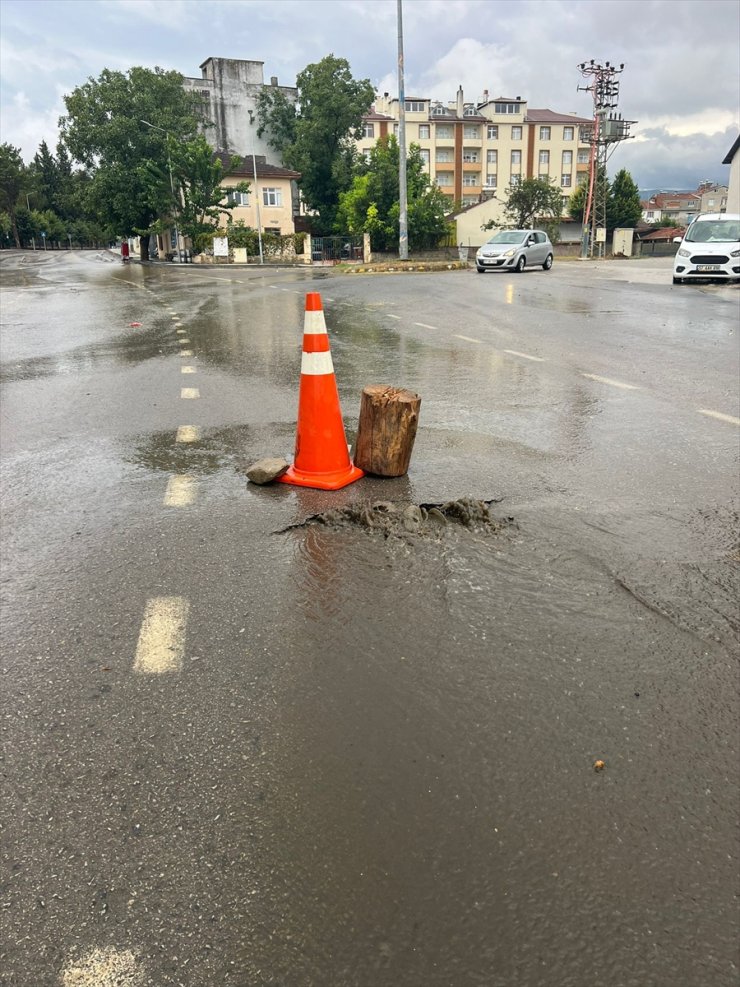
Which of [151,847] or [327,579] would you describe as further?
[327,579]

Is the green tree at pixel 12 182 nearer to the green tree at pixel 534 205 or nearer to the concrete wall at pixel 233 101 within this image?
the concrete wall at pixel 233 101

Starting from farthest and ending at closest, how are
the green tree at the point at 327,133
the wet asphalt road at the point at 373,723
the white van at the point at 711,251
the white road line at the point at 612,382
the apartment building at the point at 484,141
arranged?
the apartment building at the point at 484,141
the green tree at the point at 327,133
the white van at the point at 711,251
the white road line at the point at 612,382
the wet asphalt road at the point at 373,723

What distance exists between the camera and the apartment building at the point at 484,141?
Answer: 87.9m

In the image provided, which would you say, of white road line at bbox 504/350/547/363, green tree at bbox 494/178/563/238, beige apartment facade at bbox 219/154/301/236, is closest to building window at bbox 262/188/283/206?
beige apartment facade at bbox 219/154/301/236

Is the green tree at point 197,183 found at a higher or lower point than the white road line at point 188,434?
higher

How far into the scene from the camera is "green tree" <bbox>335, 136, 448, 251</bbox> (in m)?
50.6

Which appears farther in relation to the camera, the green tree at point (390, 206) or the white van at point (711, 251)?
the green tree at point (390, 206)

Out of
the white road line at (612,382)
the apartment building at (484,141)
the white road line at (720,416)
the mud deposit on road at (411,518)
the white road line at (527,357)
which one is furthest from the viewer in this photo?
the apartment building at (484,141)

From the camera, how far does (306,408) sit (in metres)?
4.52

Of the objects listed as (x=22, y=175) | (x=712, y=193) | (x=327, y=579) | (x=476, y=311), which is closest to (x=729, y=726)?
(x=327, y=579)

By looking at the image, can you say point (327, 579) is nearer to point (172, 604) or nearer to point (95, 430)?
point (172, 604)

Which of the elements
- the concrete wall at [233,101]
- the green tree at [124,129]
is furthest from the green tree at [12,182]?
the green tree at [124,129]

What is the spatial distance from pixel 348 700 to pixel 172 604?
37.2 inches

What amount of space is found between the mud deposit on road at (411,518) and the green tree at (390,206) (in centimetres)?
4899
